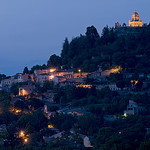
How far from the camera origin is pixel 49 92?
33.8 meters

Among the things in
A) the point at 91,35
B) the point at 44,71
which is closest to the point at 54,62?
the point at 44,71

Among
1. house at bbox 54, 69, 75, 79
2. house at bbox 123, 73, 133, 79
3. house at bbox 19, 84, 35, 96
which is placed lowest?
house at bbox 19, 84, 35, 96

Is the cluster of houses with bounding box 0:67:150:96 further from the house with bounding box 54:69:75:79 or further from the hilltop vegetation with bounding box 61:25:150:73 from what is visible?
the hilltop vegetation with bounding box 61:25:150:73

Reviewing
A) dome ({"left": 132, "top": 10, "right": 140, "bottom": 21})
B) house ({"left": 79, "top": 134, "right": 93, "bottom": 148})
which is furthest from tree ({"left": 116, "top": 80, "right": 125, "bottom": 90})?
dome ({"left": 132, "top": 10, "right": 140, "bottom": 21})

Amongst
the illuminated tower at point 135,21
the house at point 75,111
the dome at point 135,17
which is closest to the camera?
the house at point 75,111

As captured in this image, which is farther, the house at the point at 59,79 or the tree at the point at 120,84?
the house at the point at 59,79

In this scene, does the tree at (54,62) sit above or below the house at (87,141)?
above

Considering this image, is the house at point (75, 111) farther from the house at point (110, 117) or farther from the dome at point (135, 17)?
the dome at point (135, 17)

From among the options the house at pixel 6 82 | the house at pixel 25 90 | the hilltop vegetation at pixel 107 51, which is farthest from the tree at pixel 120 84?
the house at pixel 6 82

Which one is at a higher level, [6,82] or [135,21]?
[135,21]

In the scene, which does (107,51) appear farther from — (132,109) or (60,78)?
(132,109)

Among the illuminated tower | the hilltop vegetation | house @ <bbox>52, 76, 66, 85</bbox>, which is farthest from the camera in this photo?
the illuminated tower

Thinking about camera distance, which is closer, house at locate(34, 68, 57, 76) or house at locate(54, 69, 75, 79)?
house at locate(54, 69, 75, 79)

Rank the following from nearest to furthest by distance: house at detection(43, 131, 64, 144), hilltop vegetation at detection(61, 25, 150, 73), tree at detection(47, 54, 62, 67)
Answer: house at detection(43, 131, 64, 144)
hilltop vegetation at detection(61, 25, 150, 73)
tree at detection(47, 54, 62, 67)
